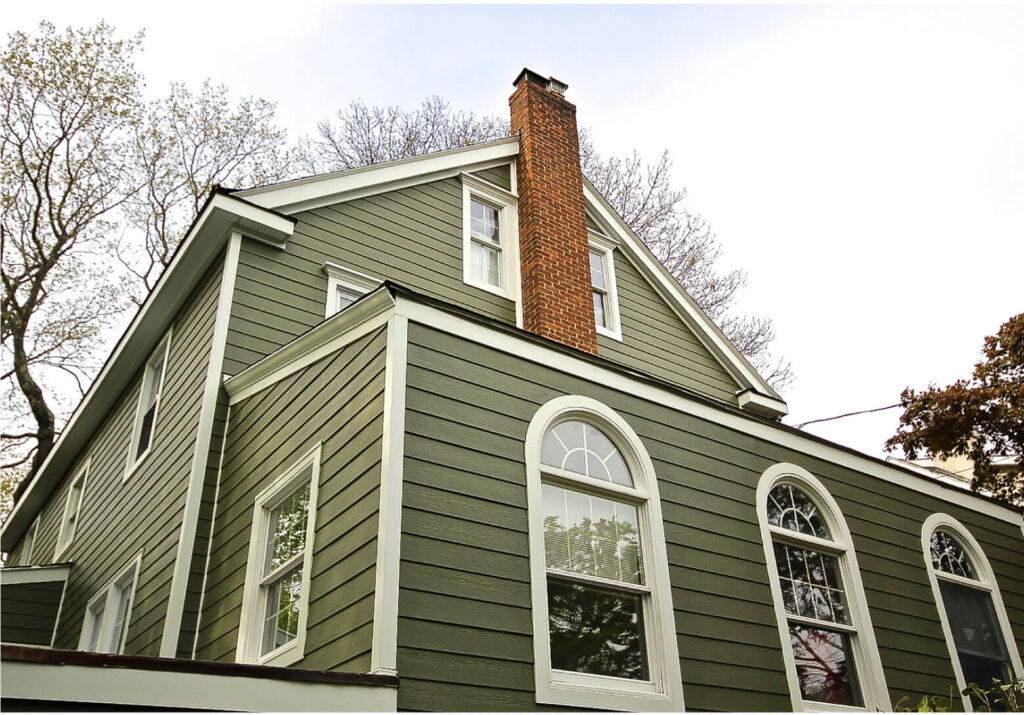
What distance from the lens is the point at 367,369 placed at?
224 inches

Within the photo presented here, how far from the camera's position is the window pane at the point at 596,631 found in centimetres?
539

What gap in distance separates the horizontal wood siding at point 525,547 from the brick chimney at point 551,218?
11.1 ft

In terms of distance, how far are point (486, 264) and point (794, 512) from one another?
5.34 m

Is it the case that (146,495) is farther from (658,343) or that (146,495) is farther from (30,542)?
(30,542)

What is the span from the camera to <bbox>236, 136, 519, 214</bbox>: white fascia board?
943 centimetres

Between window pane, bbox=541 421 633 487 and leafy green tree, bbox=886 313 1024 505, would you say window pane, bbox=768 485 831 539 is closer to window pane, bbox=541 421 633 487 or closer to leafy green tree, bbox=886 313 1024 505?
window pane, bbox=541 421 633 487

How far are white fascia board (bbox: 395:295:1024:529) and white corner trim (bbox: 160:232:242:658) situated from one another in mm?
3224

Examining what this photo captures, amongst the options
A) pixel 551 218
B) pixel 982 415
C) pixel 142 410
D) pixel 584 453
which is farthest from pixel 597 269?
pixel 142 410

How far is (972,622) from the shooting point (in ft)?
26.4

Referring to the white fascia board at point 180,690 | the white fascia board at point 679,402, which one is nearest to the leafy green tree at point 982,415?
the white fascia board at point 679,402

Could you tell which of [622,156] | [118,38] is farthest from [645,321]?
[118,38]

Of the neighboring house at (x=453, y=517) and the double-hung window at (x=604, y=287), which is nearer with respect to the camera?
the neighboring house at (x=453, y=517)

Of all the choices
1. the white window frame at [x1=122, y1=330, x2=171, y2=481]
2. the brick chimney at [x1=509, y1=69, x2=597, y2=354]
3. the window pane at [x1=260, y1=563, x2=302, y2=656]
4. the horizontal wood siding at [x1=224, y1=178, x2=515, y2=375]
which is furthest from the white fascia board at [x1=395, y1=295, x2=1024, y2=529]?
the white window frame at [x1=122, y1=330, x2=171, y2=481]

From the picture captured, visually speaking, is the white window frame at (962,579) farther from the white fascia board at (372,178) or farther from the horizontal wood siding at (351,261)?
the white fascia board at (372,178)
